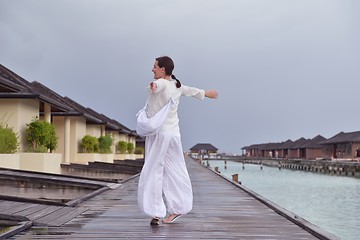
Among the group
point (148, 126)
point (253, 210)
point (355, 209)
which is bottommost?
point (355, 209)

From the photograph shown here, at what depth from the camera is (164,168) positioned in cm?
648

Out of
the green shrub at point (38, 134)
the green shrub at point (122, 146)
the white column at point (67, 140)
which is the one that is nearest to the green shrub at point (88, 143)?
the white column at point (67, 140)

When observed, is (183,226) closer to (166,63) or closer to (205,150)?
(166,63)

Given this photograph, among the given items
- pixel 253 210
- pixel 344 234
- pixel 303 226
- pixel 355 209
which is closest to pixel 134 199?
pixel 253 210

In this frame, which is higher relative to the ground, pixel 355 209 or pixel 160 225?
pixel 160 225

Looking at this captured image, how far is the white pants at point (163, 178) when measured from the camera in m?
6.29

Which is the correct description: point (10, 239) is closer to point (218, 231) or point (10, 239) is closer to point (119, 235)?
point (119, 235)

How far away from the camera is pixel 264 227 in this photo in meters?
6.46

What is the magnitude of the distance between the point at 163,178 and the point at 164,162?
19cm

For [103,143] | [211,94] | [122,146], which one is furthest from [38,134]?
[122,146]

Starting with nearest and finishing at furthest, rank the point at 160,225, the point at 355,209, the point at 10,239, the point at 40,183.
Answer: the point at 10,239, the point at 160,225, the point at 40,183, the point at 355,209

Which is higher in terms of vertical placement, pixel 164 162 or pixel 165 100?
pixel 165 100

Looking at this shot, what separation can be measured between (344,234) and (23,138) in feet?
37.0

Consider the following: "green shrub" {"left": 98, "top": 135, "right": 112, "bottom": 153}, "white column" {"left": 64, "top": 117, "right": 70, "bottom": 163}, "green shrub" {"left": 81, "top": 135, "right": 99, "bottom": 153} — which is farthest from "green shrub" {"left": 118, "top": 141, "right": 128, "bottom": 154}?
"white column" {"left": 64, "top": 117, "right": 70, "bottom": 163}
